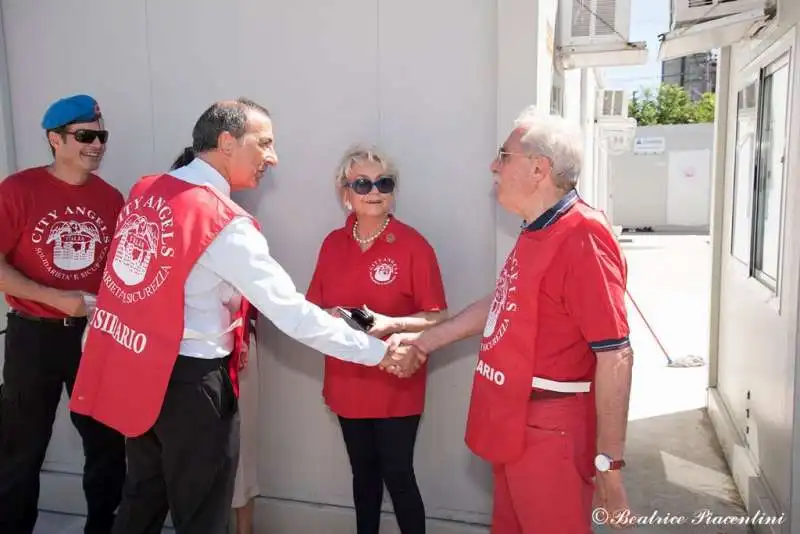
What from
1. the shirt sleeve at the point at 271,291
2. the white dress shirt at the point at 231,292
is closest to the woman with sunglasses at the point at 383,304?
the shirt sleeve at the point at 271,291

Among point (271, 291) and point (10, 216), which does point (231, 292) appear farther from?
point (10, 216)

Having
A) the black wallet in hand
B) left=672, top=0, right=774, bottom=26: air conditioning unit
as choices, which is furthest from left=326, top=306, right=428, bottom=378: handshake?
left=672, top=0, right=774, bottom=26: air conditioning unit

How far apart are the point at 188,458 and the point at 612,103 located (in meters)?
13.1

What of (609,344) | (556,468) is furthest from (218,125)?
(556,468)

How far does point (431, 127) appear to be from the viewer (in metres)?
2.98

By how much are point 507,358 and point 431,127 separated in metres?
1.34

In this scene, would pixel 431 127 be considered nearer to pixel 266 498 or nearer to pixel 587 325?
pixel 587 325

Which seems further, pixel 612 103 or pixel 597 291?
pixel 612 103

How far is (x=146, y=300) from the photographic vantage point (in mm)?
1960

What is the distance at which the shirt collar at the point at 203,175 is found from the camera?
2090 millimetres

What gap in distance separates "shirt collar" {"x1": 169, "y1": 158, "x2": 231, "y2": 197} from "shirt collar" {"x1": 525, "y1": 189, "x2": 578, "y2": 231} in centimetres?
101

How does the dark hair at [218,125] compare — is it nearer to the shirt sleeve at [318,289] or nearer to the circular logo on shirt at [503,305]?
the shirt sleeve at [318,289]

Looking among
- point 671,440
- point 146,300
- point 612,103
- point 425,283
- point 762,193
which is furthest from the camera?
point 612,103

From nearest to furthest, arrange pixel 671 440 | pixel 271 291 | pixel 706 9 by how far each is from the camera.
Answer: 1. pixel 271 291
2. pixel 706 9
3. pixel 671 440
